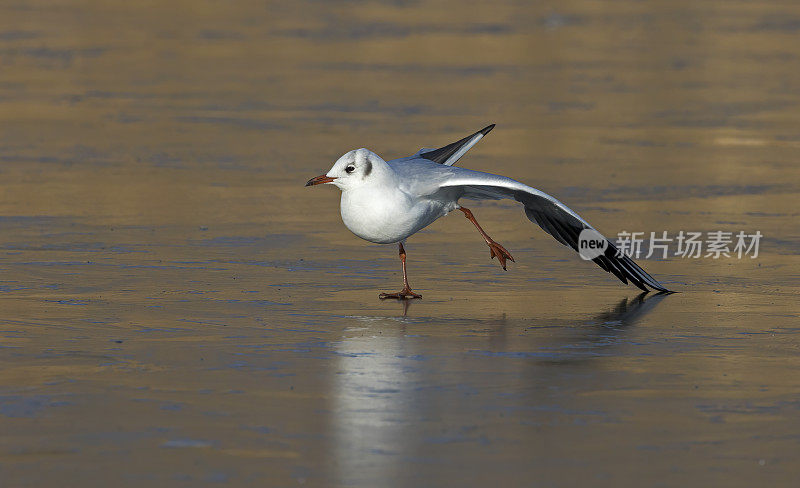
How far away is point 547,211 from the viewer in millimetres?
10953

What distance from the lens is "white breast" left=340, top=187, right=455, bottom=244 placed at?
10070 mm

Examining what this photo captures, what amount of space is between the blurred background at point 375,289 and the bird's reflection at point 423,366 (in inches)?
0.9

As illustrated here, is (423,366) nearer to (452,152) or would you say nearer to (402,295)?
(402,295)

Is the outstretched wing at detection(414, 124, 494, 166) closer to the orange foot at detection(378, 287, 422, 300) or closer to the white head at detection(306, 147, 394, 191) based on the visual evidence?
the orange foot at detection(378, 287, 422, 300)

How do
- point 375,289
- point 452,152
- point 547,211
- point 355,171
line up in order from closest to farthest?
point 355,171 → point 375,289 → point 547,211 → point 452,152

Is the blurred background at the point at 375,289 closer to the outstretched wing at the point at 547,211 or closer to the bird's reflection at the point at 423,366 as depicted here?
the bird's reflection at the point at 423,366

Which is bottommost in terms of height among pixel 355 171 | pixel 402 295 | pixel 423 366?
pixel 423 366

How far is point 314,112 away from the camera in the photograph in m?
20.1

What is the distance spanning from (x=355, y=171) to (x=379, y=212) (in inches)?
11.6

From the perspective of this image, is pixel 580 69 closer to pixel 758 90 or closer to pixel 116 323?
pixel 758 90

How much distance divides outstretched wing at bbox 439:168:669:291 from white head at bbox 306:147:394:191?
18.0 inches

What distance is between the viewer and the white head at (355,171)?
32.9 ft

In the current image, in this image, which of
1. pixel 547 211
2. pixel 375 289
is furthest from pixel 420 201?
pixel 547 211

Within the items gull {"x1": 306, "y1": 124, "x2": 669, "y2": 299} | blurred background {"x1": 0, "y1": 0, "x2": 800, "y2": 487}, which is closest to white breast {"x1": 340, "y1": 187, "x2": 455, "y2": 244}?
gull {"x1": 306, "y1": 124, "x2": 669, "y2": 299}
